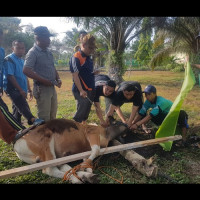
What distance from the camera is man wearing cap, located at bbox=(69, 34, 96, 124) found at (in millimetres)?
3824

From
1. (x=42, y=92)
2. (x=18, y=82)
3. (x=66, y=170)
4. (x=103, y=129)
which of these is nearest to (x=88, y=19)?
(x=18, y=82)

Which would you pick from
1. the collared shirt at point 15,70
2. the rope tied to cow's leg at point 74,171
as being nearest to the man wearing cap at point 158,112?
the rope tied to cow's leg at point 74,171

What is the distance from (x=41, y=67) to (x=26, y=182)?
81.0 inches

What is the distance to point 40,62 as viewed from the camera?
12.2ft

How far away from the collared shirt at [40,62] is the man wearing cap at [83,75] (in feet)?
1.39

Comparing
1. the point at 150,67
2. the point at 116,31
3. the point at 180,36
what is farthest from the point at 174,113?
the point at 150,67

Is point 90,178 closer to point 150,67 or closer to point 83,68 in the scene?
point 83,68

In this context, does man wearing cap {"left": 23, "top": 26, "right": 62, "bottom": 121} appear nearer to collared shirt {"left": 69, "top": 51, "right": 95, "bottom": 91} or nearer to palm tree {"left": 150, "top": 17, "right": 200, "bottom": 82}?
collared shirt {"left": 69, "top": 51, "right": 95, "bottom": 91}

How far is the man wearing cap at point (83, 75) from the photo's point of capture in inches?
151

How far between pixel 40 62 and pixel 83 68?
85 cm

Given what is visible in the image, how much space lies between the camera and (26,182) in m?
2.83

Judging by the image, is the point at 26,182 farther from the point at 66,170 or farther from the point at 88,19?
the point at 88,19

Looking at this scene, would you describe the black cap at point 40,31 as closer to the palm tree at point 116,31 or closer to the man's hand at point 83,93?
the man's hand at point 83,93

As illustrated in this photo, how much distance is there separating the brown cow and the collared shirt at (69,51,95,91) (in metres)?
1.13
